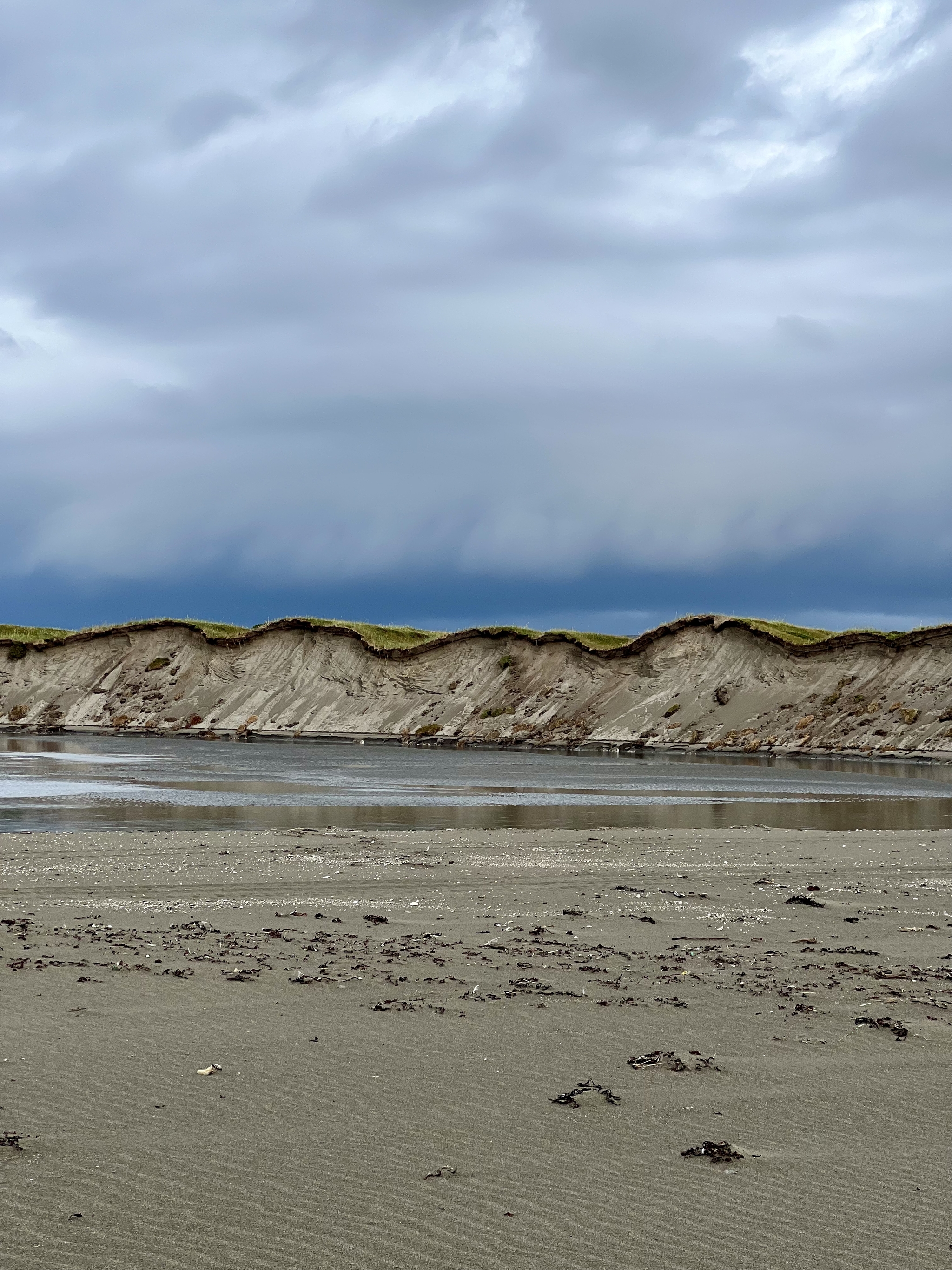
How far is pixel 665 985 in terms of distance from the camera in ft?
24.9

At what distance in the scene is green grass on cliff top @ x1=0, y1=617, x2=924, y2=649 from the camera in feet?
212

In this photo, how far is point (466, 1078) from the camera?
18.4 feet

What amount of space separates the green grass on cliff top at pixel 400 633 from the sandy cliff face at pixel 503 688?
0.48 m

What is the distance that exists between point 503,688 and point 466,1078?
6436 centimetres

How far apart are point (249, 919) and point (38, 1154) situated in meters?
5.10

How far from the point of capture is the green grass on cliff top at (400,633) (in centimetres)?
6475

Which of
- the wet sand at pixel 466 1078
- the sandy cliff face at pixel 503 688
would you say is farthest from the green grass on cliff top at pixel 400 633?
the wet sand at pixel 466 1078

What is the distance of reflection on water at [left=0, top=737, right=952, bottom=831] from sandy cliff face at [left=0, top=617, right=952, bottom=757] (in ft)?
32.9

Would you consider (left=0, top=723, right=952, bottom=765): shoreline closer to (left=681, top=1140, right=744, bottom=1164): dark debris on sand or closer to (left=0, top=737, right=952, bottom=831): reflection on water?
(left=0, top=737, right=952, bottom=831): reflection on water

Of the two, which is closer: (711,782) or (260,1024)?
(260,1024)

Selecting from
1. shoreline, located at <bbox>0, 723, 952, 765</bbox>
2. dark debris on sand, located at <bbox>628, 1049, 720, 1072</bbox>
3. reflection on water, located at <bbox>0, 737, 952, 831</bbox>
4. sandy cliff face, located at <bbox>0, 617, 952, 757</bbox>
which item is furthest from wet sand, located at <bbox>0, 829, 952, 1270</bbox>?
sandy cliff face, located at <bbox>0, 617, 952, 757</bbox>

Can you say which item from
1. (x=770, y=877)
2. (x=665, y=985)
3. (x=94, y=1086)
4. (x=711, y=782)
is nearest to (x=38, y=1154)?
(x=94, y=1086)

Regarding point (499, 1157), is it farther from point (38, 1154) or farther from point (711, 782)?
point (711, 782)

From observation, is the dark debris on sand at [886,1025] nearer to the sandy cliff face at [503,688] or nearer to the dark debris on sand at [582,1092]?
the dark debris on sand at [582,1092]
